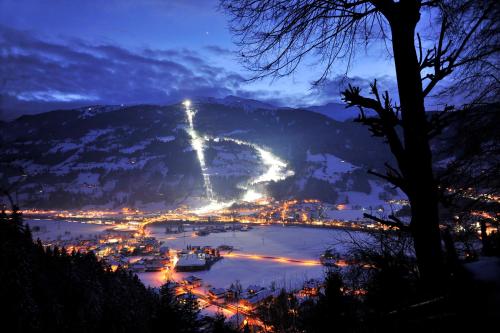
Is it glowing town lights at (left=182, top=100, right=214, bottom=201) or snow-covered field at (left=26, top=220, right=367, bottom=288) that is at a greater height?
glowing town lights at (left=182, top=100, right=214, bottom=201)

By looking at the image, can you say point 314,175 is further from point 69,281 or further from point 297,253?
point 69,281

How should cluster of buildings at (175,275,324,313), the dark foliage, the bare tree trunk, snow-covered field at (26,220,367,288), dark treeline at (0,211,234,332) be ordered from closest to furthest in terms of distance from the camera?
the bare tree trunk, dark treeline at (0,211,234,332), the dark foliage, cluster of buildings at (175,275,324,313), snow-covered field at (26,220,367,288)

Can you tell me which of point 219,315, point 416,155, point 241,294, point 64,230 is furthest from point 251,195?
point 416,155

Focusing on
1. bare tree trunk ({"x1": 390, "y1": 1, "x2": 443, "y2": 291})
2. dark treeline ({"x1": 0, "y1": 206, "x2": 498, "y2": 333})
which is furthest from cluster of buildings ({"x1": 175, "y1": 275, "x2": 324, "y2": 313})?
bare tree trunk ({"x1": 390, "y1": 1, "x2": 443, "y2": 291})

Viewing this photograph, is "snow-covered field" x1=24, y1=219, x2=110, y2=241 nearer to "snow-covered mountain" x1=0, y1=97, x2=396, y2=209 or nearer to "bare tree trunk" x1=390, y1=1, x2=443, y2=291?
"snow-covered mountain" x1=0, y1=97, x2=396, y2=209

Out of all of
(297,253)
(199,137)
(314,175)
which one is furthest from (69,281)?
(199,137)

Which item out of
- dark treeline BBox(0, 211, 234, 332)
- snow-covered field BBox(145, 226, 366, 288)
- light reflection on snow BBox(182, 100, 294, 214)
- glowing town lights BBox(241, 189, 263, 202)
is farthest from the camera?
glowing town lights BBox(241, 189, 263, 202)

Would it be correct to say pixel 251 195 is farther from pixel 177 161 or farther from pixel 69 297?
pixel 69 297
